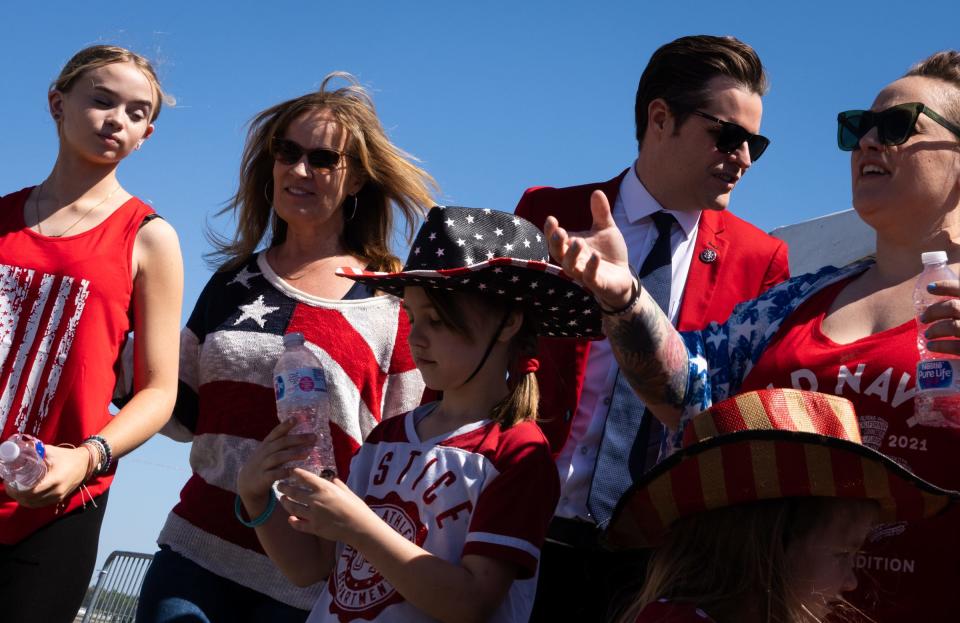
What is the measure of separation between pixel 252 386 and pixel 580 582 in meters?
1.26

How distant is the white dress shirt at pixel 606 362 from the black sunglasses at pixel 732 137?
1.01 ft

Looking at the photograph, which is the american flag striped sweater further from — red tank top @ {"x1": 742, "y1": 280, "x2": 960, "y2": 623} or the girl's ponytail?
red tank top @ {"x1": 742, "y1": 280, "x2": 960, "y2": 623}

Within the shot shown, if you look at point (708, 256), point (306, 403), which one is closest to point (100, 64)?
point (306, 403)

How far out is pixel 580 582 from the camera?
11.9ft

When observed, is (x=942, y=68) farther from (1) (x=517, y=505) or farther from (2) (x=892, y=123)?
(1) (x=517, y=505)

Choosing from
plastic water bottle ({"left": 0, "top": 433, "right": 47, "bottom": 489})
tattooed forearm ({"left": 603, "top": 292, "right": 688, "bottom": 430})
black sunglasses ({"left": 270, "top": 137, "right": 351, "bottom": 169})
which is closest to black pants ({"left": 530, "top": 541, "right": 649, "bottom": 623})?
tattooed forearm ({"left": 603, "top": 292, "right": 688, "bottom": 430})

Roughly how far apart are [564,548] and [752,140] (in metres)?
1.67

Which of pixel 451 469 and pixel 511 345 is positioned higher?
pixel 511 345

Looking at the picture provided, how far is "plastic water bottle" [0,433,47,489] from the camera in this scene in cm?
351

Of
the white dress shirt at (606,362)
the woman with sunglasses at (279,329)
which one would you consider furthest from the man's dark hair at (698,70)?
the woman with sunglasses at (279,329)

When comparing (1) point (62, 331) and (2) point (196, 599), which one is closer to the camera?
(2) point (196, 599)

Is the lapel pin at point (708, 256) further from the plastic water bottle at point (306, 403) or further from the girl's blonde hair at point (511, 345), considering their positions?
the plastic water bottle at point (306, 403)

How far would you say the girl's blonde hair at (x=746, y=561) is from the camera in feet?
8.05

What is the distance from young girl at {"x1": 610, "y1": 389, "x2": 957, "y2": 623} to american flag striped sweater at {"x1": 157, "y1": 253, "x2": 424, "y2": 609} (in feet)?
5.35
